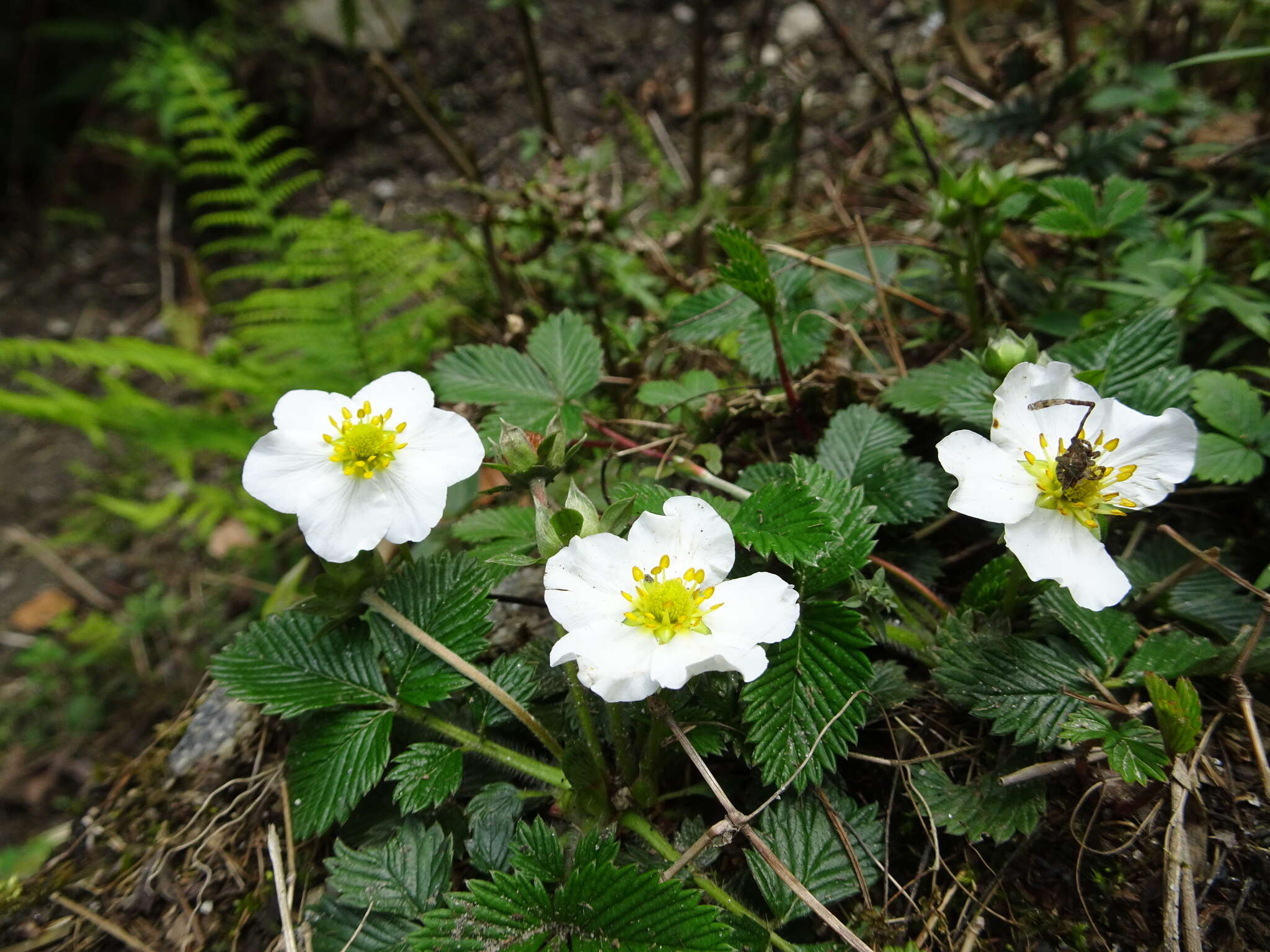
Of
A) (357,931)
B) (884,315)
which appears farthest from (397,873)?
(884,315)

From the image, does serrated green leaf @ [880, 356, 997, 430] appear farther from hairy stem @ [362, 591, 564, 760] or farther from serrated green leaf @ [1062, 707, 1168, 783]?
hairy stem @ [362, 591, 564, 760]

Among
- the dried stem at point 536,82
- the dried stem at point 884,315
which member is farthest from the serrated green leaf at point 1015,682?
the dried stem at point 536,82

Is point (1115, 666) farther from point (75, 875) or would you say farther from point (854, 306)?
point (75, 875)

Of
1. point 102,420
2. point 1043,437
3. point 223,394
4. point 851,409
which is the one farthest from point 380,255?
point 1043,437

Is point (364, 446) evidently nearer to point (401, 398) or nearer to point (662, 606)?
point (401, 398)

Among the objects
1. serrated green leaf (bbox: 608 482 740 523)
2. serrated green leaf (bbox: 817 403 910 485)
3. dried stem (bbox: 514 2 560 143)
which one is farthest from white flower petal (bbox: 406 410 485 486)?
dried stem (bbox: 514 2 560 143)
